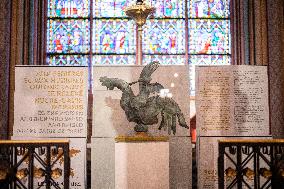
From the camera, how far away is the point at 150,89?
506 centimetres

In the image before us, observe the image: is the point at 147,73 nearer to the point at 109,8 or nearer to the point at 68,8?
the point at 109,8

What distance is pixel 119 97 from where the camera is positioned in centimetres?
575

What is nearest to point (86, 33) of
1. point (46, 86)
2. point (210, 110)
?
point (46, 86)

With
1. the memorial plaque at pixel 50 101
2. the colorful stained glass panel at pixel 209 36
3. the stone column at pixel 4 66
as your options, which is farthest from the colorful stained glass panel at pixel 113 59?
the memorial plaque at pixel 50 101

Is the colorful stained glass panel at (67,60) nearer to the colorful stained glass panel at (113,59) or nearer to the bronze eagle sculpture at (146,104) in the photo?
the colorful stained glass panel at (113,59)

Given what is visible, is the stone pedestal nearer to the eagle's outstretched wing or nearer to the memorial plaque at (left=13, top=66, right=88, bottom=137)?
the eagle's outstretched wing

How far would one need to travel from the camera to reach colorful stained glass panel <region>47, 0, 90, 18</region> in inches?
330

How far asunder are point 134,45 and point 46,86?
283 cm

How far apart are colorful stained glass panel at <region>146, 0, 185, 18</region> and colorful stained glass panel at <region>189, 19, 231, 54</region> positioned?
0.30 metres

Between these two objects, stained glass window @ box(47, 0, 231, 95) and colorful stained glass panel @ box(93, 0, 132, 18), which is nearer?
stained glass window @ box(47, 0, 231, 95)

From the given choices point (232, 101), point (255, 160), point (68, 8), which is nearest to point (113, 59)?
point (68, 8)

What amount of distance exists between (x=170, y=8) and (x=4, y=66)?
128 inches

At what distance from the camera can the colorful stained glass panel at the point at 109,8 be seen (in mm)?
8430

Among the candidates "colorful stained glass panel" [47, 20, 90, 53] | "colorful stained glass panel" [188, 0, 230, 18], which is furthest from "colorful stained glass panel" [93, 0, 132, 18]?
"colorful stained glass panel" [188, 0, 230, 18]
